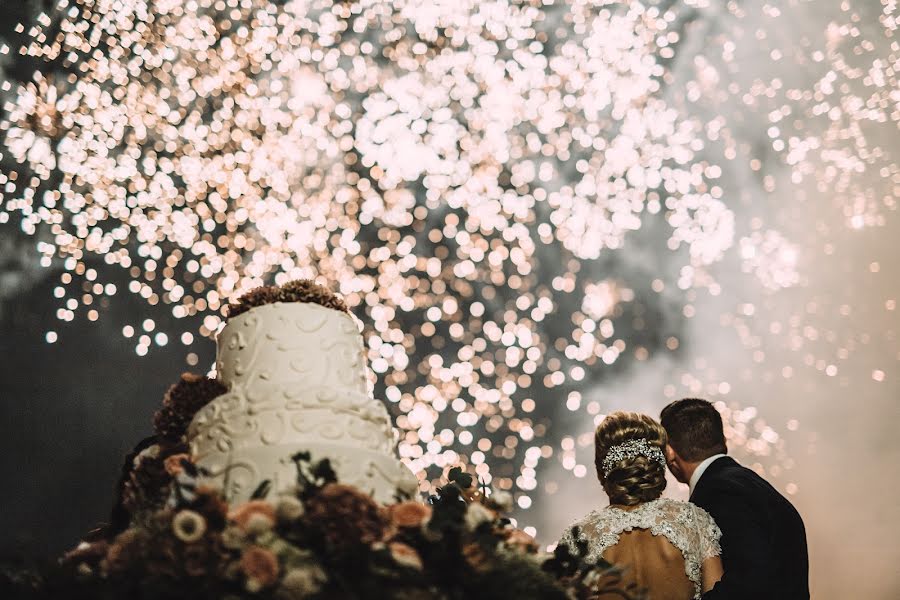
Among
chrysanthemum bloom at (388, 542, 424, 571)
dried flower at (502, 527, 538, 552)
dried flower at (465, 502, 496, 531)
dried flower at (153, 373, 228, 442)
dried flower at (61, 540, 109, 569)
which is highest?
dried flower at (153, 373, 228, 442)

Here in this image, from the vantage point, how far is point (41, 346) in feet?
41.7

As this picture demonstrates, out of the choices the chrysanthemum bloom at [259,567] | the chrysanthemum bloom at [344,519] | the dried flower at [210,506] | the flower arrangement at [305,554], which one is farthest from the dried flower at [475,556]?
the dried flower at [210,506]

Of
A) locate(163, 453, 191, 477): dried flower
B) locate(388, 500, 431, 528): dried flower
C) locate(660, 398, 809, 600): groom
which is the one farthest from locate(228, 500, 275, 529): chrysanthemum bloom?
locate(660, 398, 809, 600): groom

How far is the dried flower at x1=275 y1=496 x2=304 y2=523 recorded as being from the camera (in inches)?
105

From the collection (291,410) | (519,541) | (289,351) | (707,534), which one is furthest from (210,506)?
(707,534)

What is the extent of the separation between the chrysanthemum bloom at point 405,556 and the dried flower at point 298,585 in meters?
0.23

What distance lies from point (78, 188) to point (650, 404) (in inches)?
380

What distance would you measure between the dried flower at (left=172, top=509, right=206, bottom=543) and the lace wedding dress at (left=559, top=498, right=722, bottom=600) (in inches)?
70.5

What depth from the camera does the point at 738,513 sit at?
13.1 feet

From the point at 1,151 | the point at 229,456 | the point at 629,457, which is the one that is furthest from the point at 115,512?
the point at 1,151

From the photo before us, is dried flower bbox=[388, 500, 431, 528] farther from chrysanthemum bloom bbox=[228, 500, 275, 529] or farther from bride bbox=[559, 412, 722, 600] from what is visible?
bride bbox=[559, 412, 722, 600]

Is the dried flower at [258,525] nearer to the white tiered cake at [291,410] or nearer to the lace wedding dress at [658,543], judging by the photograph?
the white tiered cake at [291,410]

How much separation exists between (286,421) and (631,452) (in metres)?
1.69

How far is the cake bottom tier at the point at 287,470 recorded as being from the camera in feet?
11.0
